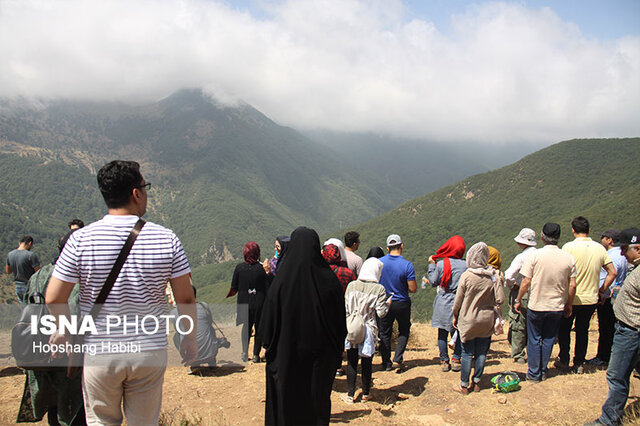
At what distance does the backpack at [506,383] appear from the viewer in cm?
486

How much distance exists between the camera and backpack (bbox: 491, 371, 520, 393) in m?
4.86

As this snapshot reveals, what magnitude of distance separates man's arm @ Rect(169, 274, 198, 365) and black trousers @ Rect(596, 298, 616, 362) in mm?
5608

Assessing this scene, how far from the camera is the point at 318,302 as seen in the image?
3328mm

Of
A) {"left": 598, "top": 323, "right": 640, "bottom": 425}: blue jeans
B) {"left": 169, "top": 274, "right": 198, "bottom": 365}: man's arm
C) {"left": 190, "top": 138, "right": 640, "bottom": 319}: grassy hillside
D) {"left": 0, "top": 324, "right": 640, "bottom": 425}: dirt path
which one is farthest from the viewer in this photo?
{"left": 190, "top": 138, "right": 640, "bottom": 319}: grassy hillside

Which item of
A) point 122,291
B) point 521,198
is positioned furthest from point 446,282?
point 521,198

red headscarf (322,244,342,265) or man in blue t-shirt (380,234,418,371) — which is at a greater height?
red headscarf (322,244,342,265)

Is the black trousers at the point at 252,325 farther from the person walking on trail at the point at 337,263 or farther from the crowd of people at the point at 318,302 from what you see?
the person walking on trail at the point at 337,263

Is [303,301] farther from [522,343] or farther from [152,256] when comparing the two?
[522,343]

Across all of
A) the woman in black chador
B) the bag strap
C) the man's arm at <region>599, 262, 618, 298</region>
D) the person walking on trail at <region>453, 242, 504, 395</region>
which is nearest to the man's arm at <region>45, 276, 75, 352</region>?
the bag strap

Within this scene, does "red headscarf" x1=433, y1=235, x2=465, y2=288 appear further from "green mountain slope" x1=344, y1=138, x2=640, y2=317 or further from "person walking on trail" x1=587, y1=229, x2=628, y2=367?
"green mountain slope" x1=344, y1=138, x2=640, y2=317

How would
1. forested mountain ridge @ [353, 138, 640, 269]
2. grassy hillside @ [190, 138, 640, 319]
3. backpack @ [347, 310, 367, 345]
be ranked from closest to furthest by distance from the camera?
backpack @ [347, 310, 367, 345] → grassy hillside @ [190, 138, 640, 319] → forested mountain ridge @ [353, 138, 640, 269]

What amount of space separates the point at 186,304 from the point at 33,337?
2147 millimetres

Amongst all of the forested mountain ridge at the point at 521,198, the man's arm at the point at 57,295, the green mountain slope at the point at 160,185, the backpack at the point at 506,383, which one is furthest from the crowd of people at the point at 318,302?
the green mountain slope at the point at 160,185

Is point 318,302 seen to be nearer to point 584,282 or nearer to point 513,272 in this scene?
point 513,272
